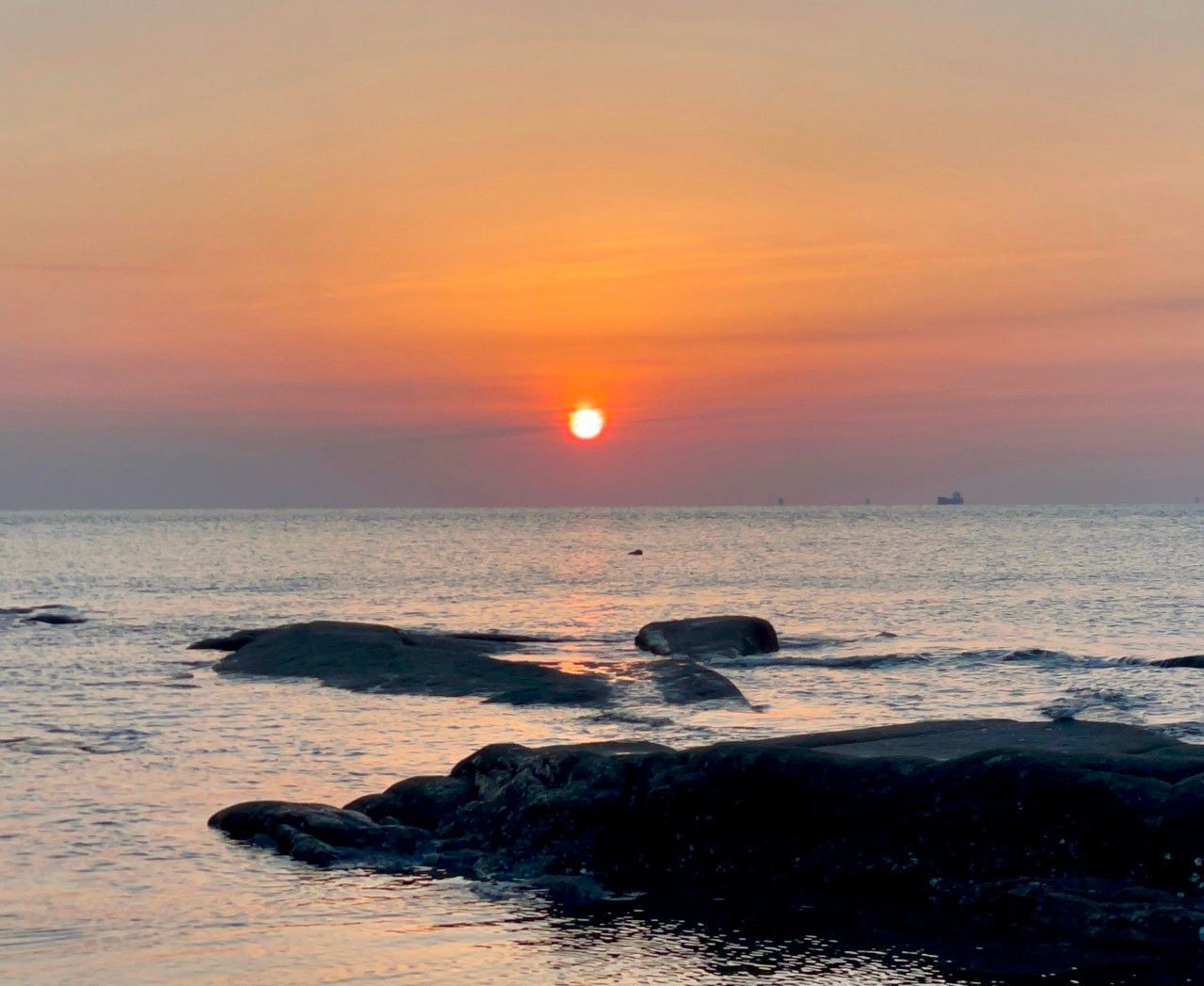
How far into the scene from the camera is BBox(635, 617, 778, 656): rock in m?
38.3

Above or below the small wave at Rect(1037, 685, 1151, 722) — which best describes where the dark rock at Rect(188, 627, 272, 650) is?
above

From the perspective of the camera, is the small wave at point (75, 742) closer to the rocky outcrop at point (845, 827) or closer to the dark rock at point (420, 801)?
the rocky outcrop at point (845, 827)

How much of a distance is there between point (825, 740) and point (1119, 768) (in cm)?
351

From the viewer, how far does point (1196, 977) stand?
1020cm

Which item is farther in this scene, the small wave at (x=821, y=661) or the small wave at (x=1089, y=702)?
the small wave at (x=821, y=661)

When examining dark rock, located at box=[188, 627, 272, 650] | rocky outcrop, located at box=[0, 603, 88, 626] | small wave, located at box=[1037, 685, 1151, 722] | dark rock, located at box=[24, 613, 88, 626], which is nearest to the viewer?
small wave, located at box=[1037, 685, 1151, 722]

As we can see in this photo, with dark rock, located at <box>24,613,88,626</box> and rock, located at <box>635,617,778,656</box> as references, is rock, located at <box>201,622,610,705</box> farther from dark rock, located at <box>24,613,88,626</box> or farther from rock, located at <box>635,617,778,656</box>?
dark rock, located at <box>24,613,88,626</box>

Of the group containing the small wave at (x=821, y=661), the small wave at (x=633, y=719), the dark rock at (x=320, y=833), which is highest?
the dark rock at (x=320, y=833)

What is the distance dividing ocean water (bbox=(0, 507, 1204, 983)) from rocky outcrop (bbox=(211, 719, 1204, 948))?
3.56 feet

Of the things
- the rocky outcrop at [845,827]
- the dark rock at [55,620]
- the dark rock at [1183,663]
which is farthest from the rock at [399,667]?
the dark rock at [1183,663]

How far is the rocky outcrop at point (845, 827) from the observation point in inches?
470

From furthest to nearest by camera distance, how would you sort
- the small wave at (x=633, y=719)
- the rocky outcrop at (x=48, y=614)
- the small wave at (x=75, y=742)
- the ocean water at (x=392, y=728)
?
the rocky outcrop at (x=48, y=614) → the small wave at (x=633, y=719) → the small wave at (x=75, y=742) → the ocean water at (x=392, y=728)

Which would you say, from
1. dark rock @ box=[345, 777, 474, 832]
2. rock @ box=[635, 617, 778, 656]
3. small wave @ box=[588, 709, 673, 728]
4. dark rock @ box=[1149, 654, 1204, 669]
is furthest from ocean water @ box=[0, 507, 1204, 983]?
dark rock @ box=[345, 777, 474, 832]

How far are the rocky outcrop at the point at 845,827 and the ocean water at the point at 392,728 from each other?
3.56ft
